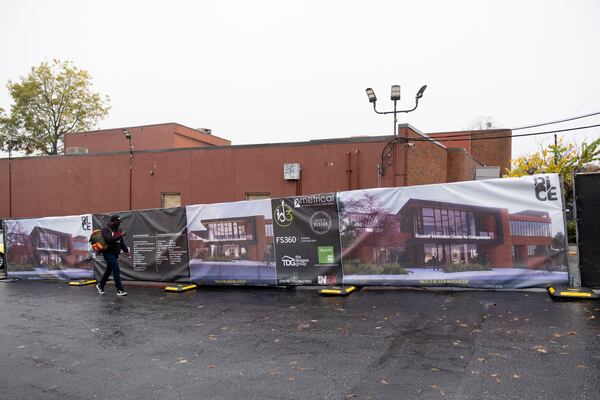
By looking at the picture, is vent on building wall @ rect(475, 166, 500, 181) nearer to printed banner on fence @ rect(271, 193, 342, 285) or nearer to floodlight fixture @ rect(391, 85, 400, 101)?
floodlight fixture @ rect(391, 85, 400, 101)

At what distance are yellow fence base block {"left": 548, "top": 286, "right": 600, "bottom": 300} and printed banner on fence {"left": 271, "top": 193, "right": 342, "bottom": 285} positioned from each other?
3816 mm

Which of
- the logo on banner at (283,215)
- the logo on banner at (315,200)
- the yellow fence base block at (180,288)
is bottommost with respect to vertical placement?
the yellow fence base block at (180,288)

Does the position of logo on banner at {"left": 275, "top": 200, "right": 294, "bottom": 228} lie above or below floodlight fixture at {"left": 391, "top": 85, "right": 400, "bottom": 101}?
A: below

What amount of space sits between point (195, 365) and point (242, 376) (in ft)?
2.31

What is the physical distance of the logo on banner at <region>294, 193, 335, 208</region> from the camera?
9.61 meters

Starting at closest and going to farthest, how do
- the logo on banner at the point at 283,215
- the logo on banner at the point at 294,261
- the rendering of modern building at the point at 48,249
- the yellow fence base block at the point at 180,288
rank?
the logo on banner at the point at 294,261, the logo on banner at the point at 283,215, the yellow fence base block at the point at 180,288, the rendering of modern building at the point at 48,249

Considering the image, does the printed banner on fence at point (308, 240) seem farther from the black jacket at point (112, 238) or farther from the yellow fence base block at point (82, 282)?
the yellow fence base block at point (82, 282)

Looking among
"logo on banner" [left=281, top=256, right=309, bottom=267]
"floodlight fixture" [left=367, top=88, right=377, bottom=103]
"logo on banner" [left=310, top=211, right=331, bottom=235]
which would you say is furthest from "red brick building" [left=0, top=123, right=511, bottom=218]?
"logo on banner" [left=281, top=256, right=309, bottom=267]

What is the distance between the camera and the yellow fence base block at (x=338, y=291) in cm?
884

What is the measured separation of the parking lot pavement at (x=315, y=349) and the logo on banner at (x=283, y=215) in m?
1.80

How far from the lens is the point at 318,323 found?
6.86 m

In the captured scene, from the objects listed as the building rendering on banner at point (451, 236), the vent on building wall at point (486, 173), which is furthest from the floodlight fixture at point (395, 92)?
the vent on building wall at point (486, 173)

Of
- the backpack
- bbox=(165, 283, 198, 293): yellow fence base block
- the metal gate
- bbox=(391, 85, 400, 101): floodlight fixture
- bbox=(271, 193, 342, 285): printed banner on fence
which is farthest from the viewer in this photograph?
bbox=(391, 85, 400, 101): floodlight fixture

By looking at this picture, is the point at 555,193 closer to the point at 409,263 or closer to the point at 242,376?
the point at 409,263
